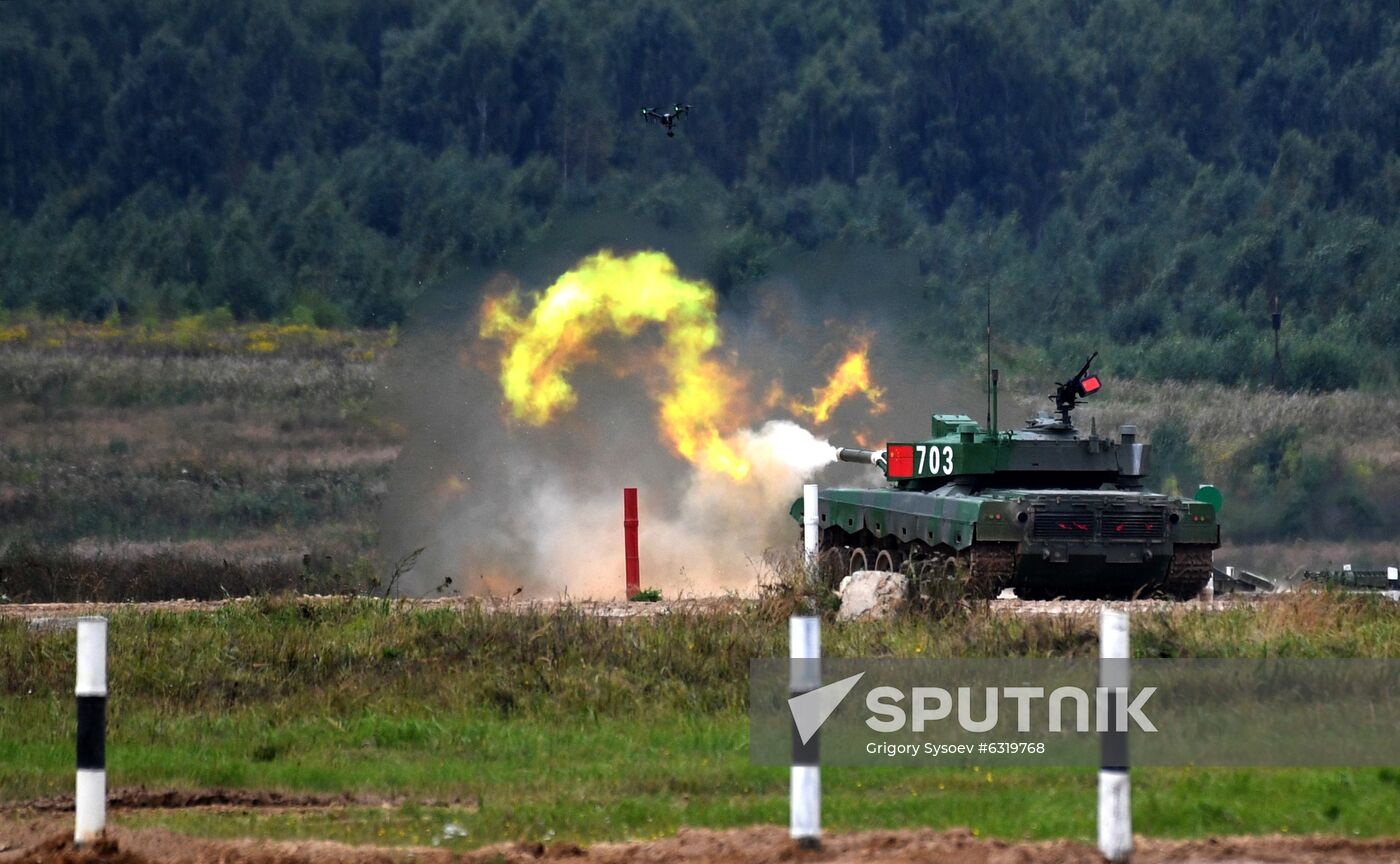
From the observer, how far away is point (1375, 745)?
39.7ft

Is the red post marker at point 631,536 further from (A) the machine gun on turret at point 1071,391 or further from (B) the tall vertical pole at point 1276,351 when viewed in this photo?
(B) the tall vertical pole at point 1276,351

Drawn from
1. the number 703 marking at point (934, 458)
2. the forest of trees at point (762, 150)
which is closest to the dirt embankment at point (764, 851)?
the number 703 marking at point (934, 458)

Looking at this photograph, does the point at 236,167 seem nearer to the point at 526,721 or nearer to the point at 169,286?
the point at 169,286

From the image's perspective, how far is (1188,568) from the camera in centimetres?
2164

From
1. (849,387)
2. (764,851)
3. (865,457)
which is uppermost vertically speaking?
(849,387)

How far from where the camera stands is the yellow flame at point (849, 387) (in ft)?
106

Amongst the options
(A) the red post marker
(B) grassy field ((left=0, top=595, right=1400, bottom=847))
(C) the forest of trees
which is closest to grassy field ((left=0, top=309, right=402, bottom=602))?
(C) the forest of trees

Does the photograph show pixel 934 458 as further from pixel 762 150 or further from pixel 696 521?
pixel 762 150

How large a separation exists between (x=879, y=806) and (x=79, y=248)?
41.5 metres

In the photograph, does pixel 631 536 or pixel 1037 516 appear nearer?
pixel 1037 516

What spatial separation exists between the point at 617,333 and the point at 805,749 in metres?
22.3

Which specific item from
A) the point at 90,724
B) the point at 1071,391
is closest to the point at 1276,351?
the point at 1071,391

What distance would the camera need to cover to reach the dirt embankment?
29.5ft

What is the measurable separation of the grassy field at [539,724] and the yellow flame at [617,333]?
1165 cm
